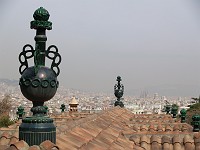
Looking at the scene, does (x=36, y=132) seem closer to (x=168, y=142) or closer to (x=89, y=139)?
(x=89, y=139)

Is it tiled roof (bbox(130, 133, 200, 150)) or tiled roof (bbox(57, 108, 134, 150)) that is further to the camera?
tiled roof (bbox(130, 133, 200, 150))

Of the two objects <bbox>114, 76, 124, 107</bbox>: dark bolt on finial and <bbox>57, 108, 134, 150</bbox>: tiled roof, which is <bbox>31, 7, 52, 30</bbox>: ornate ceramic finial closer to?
<bbox>57, 108, 134, 150</bbox>: tiled roof

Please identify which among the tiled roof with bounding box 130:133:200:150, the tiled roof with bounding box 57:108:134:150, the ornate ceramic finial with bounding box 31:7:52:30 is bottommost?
the tiled roof with bounding box 130:133:200:150

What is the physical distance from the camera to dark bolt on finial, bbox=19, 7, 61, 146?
474cm

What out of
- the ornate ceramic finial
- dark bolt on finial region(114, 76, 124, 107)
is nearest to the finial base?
the ornate ceramic finial

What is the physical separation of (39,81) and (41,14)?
733 millimetres

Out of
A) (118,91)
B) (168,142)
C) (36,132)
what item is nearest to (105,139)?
(168,142)

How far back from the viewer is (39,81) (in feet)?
15.5

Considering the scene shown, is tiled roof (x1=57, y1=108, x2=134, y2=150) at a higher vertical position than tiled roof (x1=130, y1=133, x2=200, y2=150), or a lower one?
higher

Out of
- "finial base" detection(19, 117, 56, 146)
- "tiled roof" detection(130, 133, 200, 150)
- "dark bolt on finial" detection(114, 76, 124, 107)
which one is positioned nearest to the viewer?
"finial base" detection(19, 117, 56, 146)

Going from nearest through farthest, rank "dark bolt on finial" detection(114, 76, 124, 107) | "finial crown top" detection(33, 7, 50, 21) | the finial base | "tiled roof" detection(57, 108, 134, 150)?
the finial base
"finial crown top" detection(33, 7, 50, 21)
"tiled roof" detection(57, 108, 134, 150)
"dark bolt on finial" detection(114, 76, 124, 107)

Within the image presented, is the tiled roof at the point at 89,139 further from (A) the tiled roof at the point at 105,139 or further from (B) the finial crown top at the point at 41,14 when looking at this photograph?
(B) the finial crown top at the point at 41,14

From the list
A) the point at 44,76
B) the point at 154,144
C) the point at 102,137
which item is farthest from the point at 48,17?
the point at 154,144

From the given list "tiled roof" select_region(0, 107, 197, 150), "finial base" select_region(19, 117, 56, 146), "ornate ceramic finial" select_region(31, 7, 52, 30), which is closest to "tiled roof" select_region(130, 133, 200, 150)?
"tiled roof" select_region(0, 107, 197, 150)
